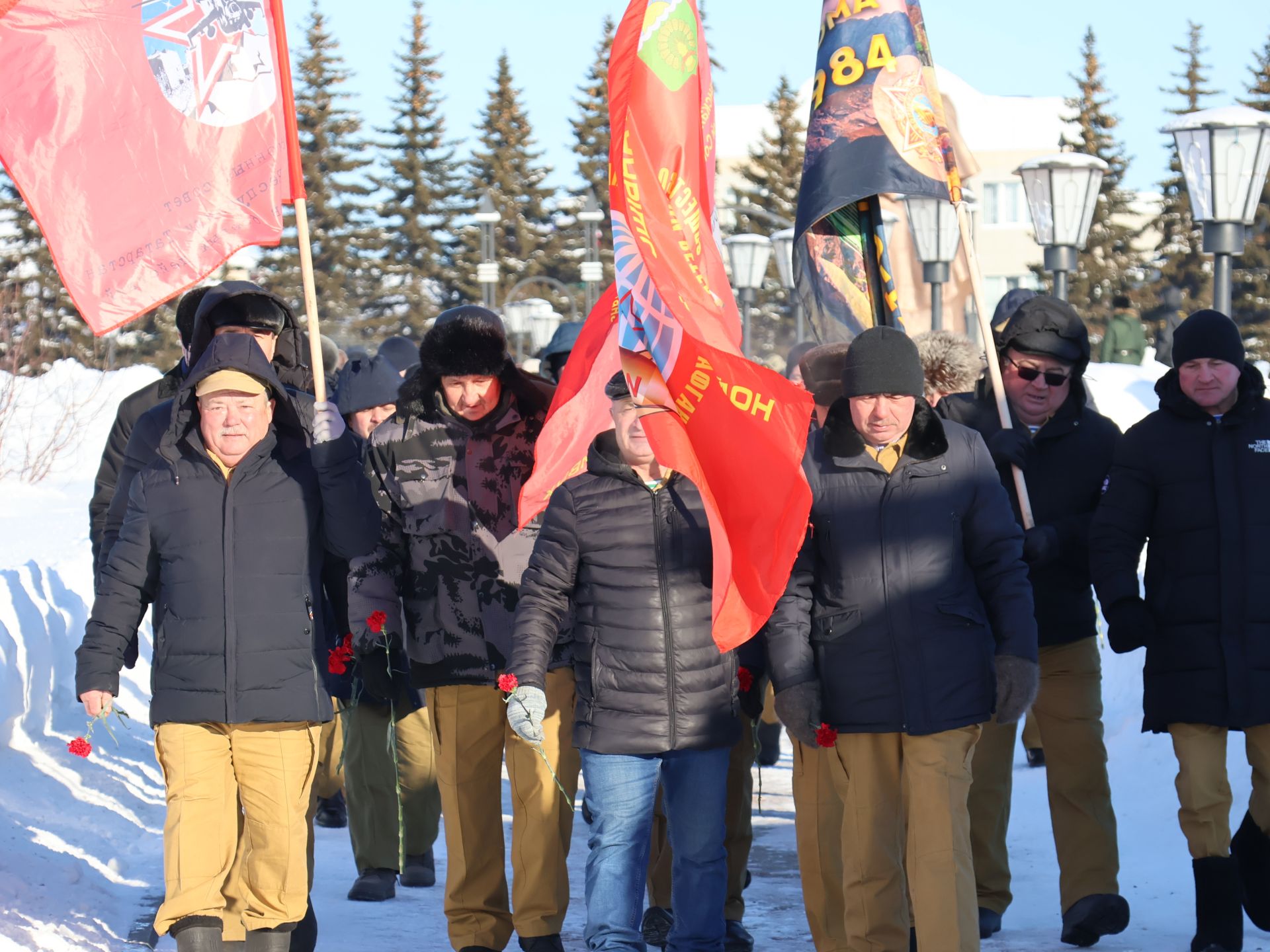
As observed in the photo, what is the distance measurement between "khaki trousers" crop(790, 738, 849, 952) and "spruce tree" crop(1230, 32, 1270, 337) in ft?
161

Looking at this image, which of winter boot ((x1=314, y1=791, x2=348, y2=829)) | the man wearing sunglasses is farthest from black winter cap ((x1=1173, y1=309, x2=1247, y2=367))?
winter boot ((x1=314, y1=791, x2=348, y2=829))

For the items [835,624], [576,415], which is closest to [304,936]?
[576,415]

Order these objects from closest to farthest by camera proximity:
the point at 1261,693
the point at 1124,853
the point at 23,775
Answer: the point at 1261,693 < the point at 1124,853 < the point at 23,775

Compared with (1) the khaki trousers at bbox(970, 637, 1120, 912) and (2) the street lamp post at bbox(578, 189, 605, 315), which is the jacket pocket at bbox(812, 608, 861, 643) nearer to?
(1) the khaki trousers at bbox(970, 637, 1120, 912)

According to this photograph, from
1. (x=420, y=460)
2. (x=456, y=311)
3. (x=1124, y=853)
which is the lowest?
(x=1124, y=853)

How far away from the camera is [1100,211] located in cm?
5519

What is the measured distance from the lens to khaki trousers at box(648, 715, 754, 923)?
6.82m

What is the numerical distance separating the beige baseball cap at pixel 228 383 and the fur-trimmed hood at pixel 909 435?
185 centimetres

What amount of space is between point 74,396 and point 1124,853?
58.6ft

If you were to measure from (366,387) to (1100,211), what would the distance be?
162 feet

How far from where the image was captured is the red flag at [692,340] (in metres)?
5.39

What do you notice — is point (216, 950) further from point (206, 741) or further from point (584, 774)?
point (584, 774)

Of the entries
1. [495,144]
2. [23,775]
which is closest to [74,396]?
[23,775]

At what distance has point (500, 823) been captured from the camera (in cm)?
675
